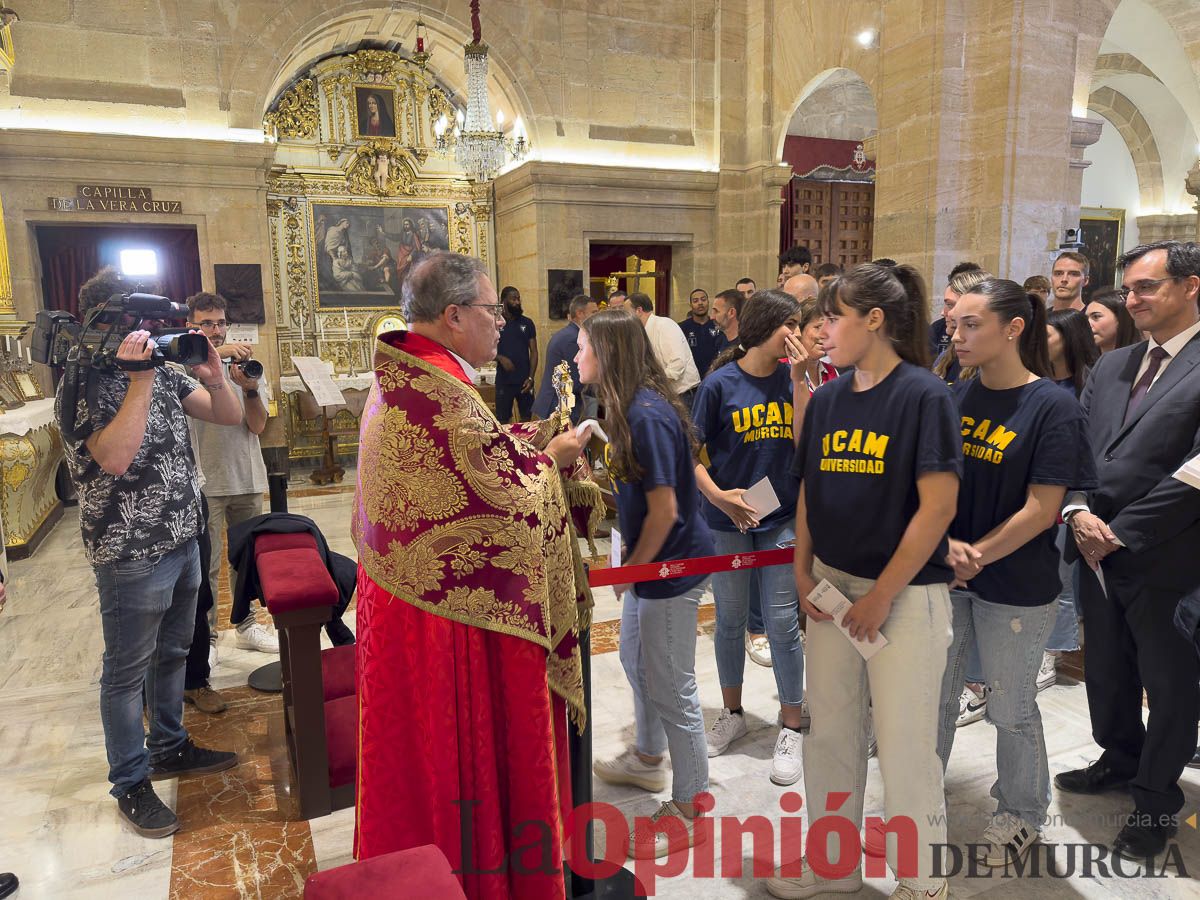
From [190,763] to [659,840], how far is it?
186 centimetres

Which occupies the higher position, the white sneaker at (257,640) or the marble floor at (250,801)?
the white sneaker at (257,640)

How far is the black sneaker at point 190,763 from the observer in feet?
10.4

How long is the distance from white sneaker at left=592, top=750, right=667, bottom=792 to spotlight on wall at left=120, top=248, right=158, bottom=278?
8643mm

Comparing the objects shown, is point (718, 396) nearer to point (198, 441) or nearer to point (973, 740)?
point (973, 740)

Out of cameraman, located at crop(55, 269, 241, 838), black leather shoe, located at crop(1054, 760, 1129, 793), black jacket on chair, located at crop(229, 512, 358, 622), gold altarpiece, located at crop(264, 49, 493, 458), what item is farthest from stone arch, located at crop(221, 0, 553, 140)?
black leather shoe, located at crop(1054, 760, 1129, 793)

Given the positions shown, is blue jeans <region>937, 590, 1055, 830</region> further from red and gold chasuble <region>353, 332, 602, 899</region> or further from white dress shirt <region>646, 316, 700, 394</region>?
white dress shirt <region>646, 316, 700, 394</region>

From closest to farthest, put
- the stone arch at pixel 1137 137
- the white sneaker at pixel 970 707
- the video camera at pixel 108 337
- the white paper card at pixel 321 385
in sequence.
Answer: the video camera at pixel 108 337 < the white sneaker at pixel 970 707 < the white paper card at pixel 321 385 < the stone arch at pixel 1137 137

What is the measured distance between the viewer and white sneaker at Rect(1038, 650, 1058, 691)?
3842 millimetres

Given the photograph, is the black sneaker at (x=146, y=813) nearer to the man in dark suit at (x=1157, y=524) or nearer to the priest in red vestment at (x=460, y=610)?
the priest in red vestment at (x=460, y=610)

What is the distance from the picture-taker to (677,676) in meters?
2.66

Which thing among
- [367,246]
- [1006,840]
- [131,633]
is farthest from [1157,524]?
[367,246]

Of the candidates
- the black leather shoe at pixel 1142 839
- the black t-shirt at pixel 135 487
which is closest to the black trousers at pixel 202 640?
the black t-shirt at pixel 135 487

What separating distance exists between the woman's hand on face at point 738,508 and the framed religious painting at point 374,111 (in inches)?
404

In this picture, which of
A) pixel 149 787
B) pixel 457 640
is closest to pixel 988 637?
pixel 457 640
